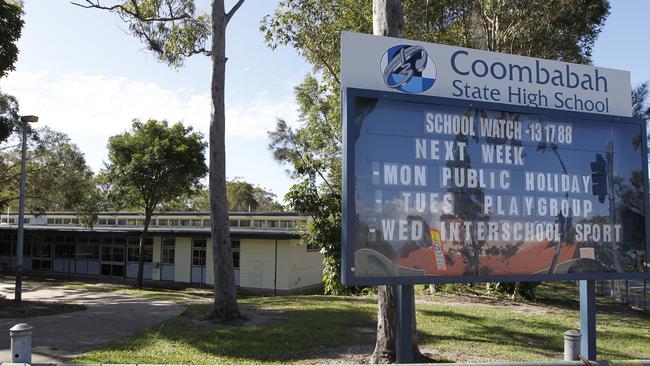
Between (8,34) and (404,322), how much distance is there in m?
14.8

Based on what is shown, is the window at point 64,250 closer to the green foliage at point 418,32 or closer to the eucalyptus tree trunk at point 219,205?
the green foliage at point 418,32

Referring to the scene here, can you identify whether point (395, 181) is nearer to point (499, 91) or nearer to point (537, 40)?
point (499, 91)

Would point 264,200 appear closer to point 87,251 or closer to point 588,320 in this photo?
point 87,251

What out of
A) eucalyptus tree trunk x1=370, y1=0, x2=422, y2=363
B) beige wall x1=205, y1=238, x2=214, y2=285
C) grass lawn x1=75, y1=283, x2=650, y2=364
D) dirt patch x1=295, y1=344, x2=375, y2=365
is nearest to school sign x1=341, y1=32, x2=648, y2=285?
eucalyptus tree trunk x1=370, y1=0, x2=422, y2=363

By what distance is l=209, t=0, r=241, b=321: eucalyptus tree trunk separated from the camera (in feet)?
40.0

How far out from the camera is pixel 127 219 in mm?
37812

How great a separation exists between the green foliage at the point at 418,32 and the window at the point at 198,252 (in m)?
12.2

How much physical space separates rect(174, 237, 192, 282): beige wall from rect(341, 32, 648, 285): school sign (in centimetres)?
2713

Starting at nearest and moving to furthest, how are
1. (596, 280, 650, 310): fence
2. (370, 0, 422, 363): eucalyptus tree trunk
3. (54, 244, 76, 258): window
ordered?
(370, 0, 422, 363): eucalyptus tree trunk
(596, 280, 650, 310): fence
(54, 244, 76, 258): window

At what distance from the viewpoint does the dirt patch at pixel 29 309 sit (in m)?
13.7

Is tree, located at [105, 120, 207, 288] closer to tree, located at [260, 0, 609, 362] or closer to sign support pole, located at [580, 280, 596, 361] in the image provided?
tree, located at [260, 0, 609, 362]

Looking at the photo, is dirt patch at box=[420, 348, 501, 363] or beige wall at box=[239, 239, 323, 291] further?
beige wall at box=[239, 239, 323, 291]

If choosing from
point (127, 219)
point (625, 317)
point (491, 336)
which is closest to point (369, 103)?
point (491, 336)

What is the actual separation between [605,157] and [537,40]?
13993 mm
